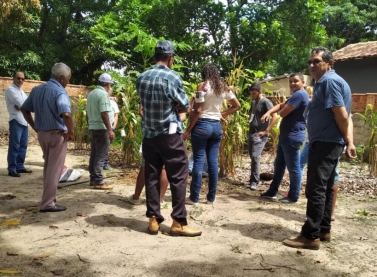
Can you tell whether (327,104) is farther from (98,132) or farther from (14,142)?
(14,142)

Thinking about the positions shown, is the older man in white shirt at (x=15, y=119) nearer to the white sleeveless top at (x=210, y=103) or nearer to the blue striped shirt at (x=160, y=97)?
the white sleeveless top at (x=210, y=103)

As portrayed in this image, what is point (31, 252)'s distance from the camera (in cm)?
329

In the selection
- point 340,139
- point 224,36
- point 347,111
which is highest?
point 224,36

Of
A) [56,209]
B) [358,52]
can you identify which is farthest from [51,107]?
[358,52]

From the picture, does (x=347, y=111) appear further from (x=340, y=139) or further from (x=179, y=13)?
(x=179, y=13)

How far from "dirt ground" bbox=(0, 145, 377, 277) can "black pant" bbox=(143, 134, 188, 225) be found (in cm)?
27

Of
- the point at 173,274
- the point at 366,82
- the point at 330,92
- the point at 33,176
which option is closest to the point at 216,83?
the point at 330,92

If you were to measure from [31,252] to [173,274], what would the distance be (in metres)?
1.22

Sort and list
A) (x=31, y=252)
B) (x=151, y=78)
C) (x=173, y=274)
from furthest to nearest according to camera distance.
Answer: (x=151, y=78) < (x=31, y=252) < (x=173, y=274)

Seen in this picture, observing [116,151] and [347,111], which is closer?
[347,111]

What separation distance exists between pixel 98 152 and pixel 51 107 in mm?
1564

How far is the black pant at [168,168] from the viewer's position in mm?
3738

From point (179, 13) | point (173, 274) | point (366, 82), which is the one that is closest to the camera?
point (173, 274)

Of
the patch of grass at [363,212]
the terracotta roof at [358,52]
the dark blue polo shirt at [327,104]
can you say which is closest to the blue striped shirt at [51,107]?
the dark blue polo shirt at [327,104]
